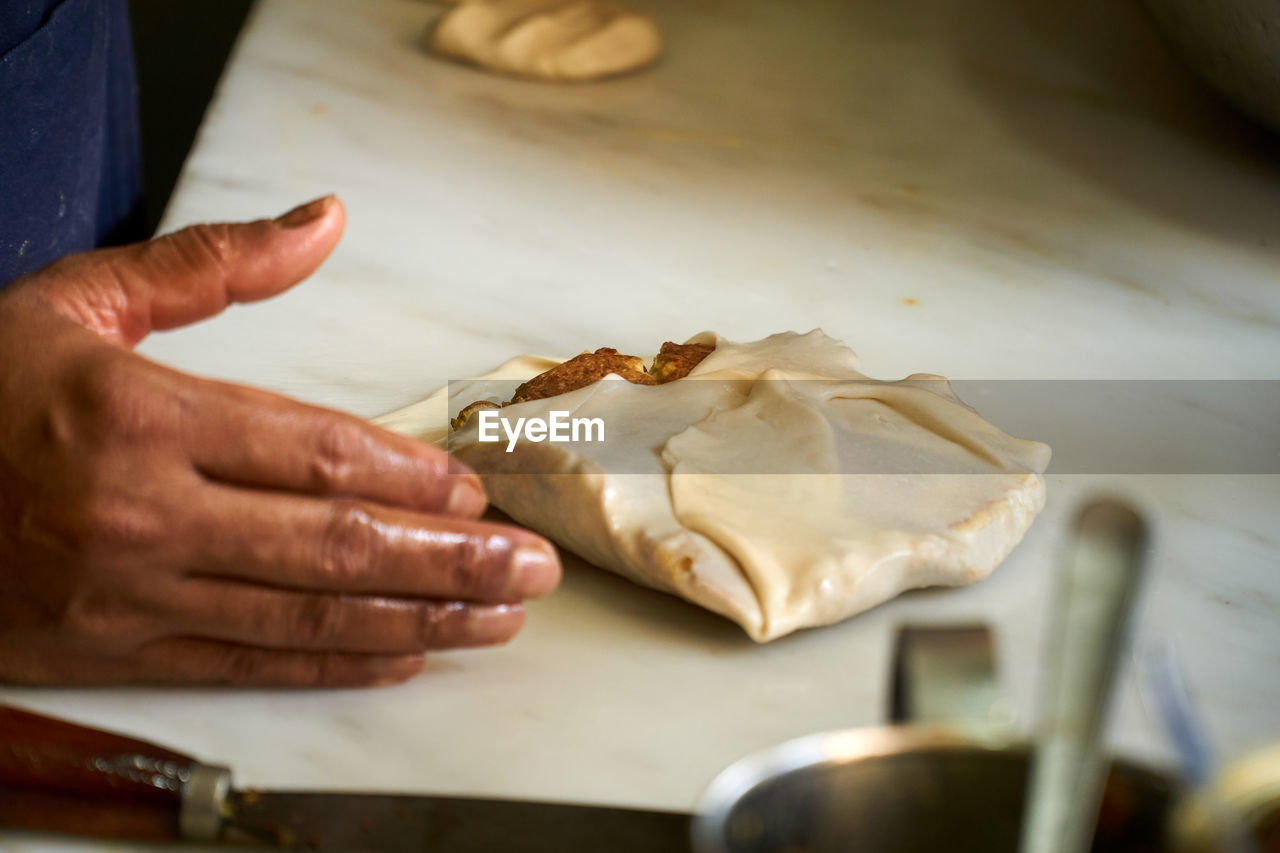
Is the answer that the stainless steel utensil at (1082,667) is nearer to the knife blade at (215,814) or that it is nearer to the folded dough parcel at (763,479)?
the knife blade at (215,814)

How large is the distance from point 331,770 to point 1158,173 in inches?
59.3

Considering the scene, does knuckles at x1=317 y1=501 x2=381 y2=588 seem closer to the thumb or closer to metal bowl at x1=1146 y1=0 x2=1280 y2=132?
the thumb

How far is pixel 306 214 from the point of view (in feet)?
2.93

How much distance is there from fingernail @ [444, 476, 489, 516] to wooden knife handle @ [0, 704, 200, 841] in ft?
0.73

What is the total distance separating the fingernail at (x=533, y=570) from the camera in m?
0.79

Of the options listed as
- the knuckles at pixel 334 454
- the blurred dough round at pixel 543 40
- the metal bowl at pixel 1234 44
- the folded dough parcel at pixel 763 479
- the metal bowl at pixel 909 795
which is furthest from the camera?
the blurred dough round at pixel 543 40

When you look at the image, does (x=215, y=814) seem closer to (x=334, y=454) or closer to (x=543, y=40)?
(x=334, y=454)

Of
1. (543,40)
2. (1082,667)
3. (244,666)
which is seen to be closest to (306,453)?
(244,666)

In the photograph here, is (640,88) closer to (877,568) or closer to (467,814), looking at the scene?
(877,568)

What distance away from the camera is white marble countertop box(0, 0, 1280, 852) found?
2.68 ft

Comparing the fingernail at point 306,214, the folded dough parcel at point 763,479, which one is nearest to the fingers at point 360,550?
the folded dough parcel at point 763,479

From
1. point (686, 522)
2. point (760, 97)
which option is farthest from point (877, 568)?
point (760, 97)

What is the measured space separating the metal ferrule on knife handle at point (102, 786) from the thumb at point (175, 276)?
0.96 feet

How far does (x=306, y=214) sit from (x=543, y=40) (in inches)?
44.0
